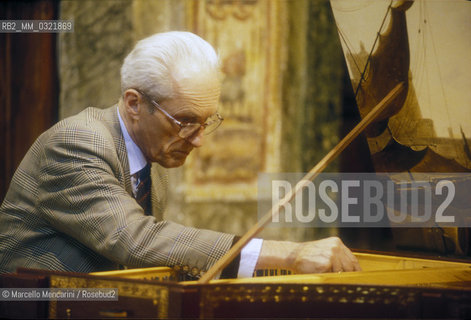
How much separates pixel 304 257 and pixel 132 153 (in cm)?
69

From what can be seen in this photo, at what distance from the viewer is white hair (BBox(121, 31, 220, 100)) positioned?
6.82 ft

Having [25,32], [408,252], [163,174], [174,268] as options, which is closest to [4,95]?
[25,32]

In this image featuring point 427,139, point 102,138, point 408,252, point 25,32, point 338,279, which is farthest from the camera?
point 25,32

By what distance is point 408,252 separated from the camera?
228cm

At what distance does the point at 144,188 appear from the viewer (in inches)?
88.9

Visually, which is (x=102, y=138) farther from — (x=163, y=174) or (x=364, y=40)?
(x=364, y=40)

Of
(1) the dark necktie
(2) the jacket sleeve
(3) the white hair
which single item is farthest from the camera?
(1) the dark necktie

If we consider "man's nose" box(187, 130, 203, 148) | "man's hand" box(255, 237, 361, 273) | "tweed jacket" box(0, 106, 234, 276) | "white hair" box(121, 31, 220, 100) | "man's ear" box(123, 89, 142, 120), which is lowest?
"man's hand" box(255, 237, 361, 273)

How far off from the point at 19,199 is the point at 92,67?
1.87 m

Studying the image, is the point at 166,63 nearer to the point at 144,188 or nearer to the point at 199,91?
the point at 199,91

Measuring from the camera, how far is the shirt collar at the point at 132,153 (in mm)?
2123

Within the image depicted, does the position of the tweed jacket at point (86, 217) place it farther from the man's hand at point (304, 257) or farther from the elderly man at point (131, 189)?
the man's hand at point (304, 257)

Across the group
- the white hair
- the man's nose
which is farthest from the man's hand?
the white hair

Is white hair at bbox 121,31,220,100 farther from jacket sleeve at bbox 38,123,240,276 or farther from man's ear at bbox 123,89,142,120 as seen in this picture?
jacket sleeve at bbox 38,123,240,276
